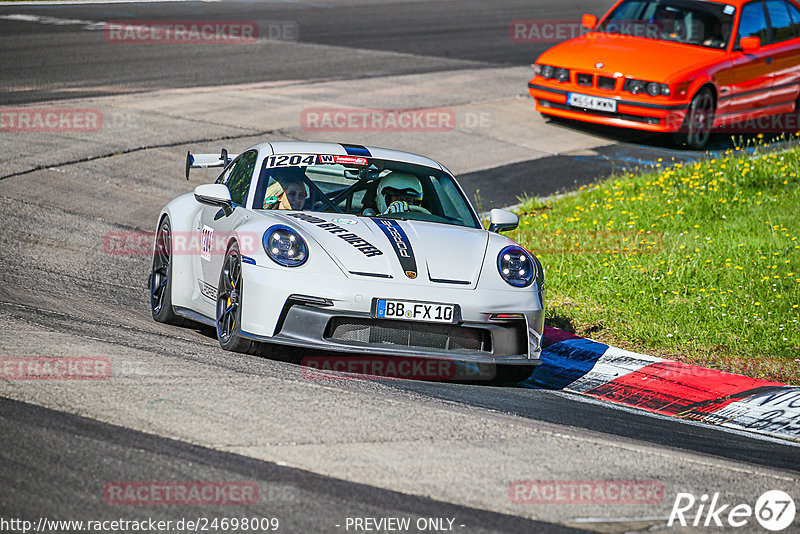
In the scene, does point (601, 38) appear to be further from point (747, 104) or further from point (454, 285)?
point (454, 285)

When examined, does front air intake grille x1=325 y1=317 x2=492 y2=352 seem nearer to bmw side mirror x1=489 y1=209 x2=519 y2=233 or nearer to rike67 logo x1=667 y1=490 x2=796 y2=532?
bmw side mirror x1=489 y1=209 x2=519 y2=233

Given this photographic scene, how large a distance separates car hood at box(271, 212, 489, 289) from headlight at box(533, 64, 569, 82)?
26.9 feet

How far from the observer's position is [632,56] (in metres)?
14.4

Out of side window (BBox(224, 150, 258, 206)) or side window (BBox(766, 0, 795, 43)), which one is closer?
side window (BBox(224, 150, 258, 206))

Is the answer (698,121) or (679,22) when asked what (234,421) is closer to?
(698,121)

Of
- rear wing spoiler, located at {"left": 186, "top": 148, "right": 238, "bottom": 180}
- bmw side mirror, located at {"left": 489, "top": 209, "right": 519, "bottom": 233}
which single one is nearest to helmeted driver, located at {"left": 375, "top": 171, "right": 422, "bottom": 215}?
bmw side mirror, located at {"left": 489, "top": 209, "right": 519, "bottom": 233}

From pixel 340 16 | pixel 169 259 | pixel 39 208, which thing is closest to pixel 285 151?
pixel 169 259

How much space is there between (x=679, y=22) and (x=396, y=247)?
10169 millimetres

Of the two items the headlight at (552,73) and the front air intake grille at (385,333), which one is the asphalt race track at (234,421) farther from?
the headlight at (552,73)

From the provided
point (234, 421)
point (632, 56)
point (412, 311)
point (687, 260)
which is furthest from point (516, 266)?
point (632, 56)

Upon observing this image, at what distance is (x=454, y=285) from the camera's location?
6.26 meters

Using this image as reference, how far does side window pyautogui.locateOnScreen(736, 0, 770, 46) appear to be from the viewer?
15.1m

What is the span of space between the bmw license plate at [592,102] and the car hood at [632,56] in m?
0.36

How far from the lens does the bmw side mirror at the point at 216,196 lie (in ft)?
23.0
